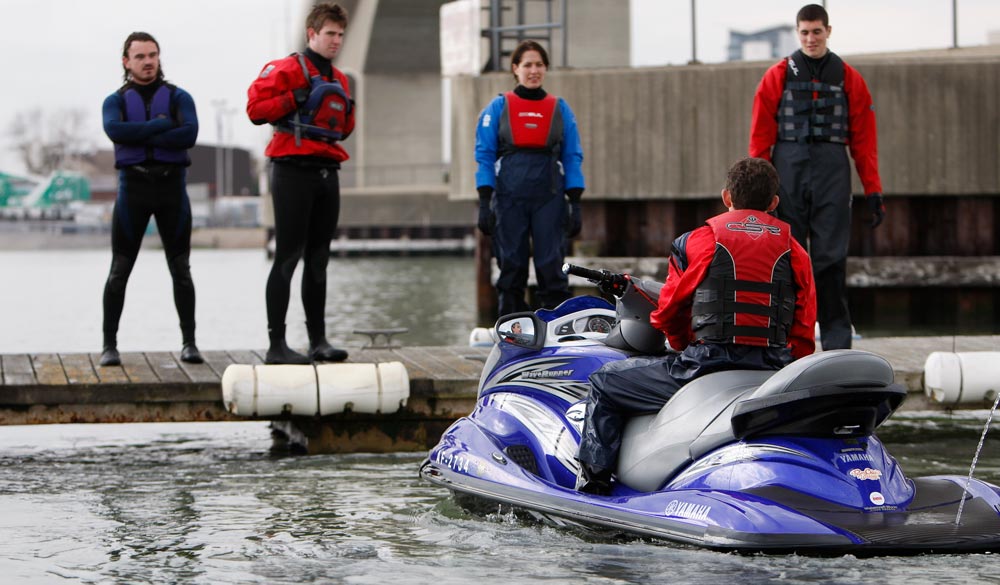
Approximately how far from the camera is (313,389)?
8328 mm

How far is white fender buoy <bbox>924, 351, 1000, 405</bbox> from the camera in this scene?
8.59 metres

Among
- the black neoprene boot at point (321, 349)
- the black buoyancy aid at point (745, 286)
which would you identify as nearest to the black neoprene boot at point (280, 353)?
the black neoprene boot at point (321, 349)

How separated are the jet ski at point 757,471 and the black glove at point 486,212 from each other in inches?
121

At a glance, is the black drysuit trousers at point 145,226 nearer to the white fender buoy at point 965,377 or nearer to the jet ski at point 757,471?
the jet ski at point 757,471

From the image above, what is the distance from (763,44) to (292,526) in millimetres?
12144

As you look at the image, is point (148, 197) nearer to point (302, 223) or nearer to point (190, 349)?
point (302, 223)

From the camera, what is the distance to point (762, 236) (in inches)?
209

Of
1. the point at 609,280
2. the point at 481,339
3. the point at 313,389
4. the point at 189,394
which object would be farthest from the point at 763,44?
the point at 609,280

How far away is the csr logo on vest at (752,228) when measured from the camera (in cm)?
530

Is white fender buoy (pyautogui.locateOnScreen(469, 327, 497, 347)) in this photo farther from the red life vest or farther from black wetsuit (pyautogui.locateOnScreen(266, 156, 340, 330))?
the red life vest

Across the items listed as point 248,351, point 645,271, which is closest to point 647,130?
point 645,271

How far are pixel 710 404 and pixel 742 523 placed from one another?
0.46 metres

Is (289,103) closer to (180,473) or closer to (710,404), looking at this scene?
(180,473)

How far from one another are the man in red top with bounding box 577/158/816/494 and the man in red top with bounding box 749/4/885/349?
10.0 ft
